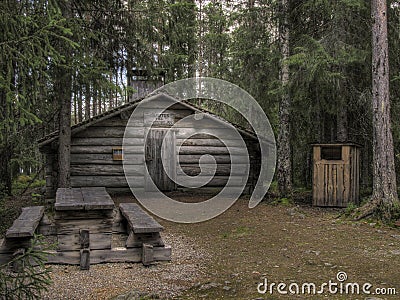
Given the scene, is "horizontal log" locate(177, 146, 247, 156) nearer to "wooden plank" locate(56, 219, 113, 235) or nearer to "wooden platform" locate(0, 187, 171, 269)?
"wooden platform" locate(0, 187, 171, 269)

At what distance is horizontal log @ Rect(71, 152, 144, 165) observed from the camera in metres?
14.9

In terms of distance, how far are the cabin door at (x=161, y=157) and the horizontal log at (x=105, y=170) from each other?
17.6 inches

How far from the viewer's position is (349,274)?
6199 mm

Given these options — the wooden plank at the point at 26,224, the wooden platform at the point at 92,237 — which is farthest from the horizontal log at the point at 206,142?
the wooden platform at the point at 92,237

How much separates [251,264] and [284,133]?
726cm

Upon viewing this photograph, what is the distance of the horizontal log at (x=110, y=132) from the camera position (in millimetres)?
14990

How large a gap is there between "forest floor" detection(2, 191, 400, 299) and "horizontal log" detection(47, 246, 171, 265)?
0.14 meters

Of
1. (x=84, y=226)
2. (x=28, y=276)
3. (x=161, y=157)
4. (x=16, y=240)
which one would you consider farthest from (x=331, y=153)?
(x=28, y=276)

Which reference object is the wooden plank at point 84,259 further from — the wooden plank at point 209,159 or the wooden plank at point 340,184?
the wooden plank at point 209,159

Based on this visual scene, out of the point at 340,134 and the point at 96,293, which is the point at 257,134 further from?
the point at 96,293

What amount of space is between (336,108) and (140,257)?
28.4 feet

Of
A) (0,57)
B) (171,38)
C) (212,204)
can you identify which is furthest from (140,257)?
(171,38)

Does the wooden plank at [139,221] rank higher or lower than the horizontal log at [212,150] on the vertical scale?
lower

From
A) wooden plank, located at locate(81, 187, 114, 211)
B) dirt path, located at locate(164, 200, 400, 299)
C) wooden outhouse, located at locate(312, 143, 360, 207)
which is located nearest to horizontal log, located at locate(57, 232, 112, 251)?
wooden plank, located at locate(81, 187, 114, 211)
